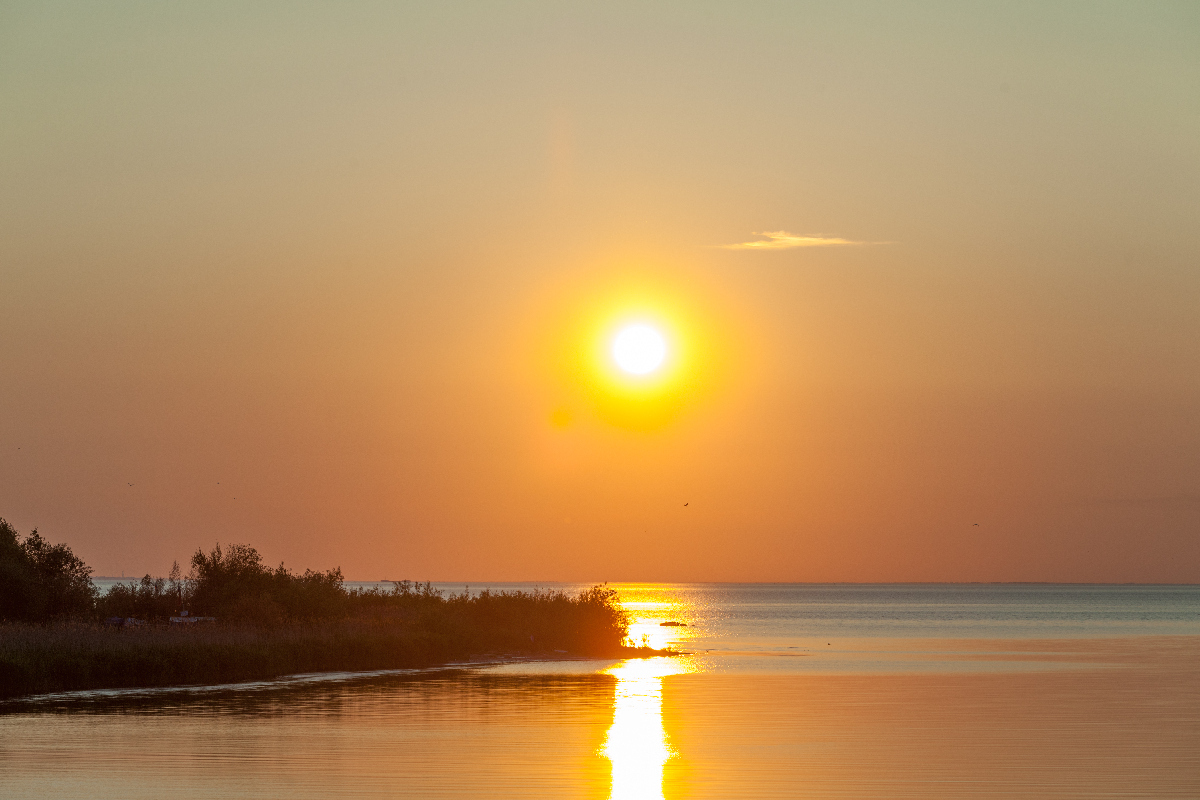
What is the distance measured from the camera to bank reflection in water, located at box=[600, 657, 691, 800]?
2693 centimetres

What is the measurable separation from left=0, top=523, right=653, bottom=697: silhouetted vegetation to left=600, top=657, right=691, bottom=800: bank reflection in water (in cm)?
1216

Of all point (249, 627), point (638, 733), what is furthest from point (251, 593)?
point (638, 733)

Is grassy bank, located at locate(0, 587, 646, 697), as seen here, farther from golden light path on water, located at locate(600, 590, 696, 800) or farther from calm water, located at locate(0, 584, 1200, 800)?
golden light path on water, located at locate(600, 590, 696, 800)

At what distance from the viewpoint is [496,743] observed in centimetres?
3375

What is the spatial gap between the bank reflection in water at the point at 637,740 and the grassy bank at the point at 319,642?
37.7 feet

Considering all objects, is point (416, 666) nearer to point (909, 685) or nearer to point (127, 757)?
point (909, 685)

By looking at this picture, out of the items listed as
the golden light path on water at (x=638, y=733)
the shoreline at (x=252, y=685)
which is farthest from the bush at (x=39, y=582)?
the golden light path on water at (x=638, y=733)

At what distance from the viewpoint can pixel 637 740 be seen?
34.6 metres

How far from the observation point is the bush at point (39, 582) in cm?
5800

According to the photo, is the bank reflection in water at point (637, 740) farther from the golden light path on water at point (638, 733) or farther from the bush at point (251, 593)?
the bush at point (251, 593)

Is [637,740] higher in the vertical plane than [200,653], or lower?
lower

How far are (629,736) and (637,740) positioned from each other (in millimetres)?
841

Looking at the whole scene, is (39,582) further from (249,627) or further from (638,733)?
(638,733)

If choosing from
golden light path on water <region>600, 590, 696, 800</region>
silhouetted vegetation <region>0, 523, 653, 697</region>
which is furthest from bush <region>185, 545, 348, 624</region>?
golden light path on water <region>600, 590, 696, 800</region>
